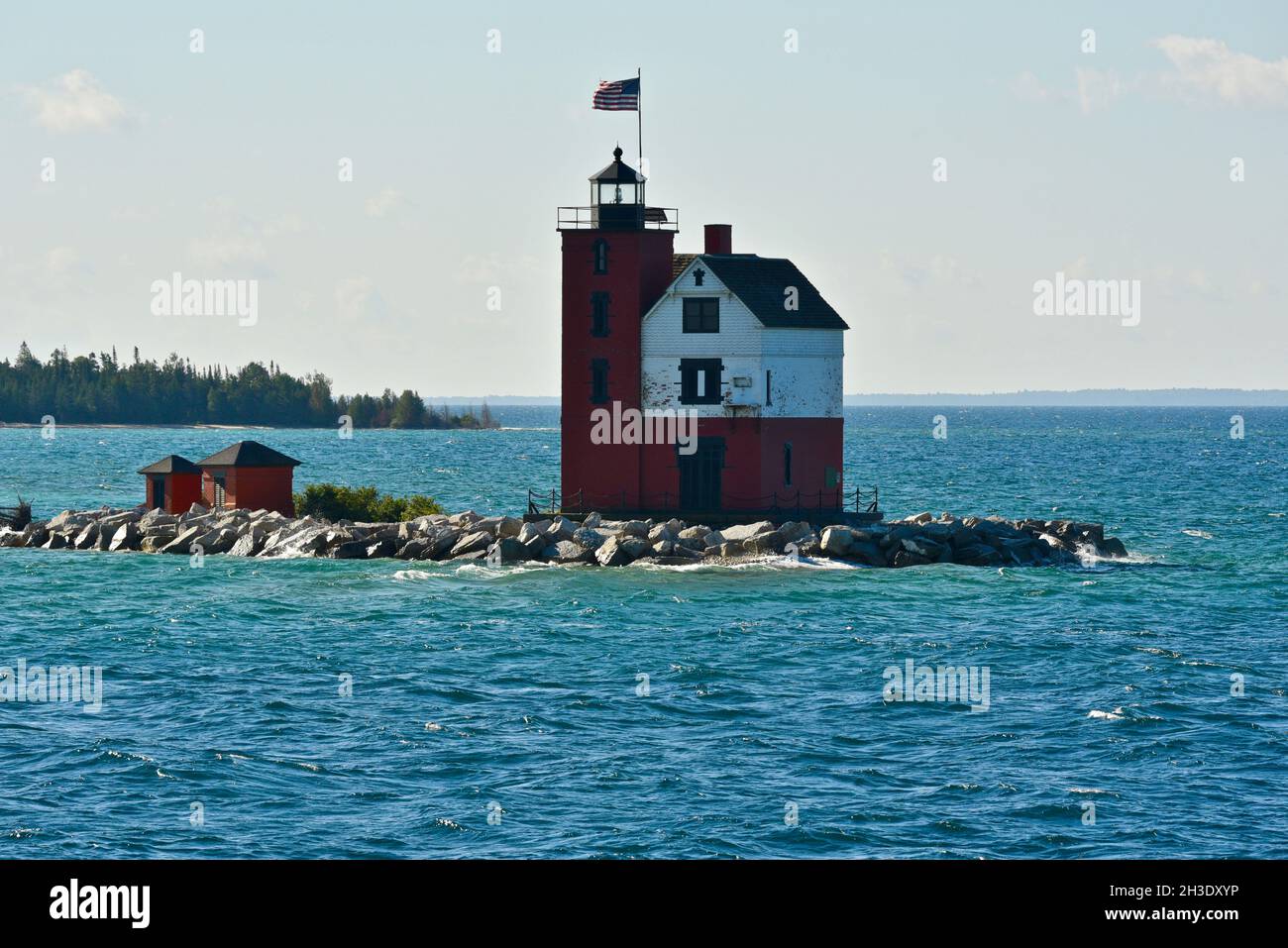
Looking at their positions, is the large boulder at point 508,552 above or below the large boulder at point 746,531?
below

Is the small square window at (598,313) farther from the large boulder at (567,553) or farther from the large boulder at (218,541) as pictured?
the large boulder at (218,541)

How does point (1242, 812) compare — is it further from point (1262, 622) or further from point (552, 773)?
point (1262, 622)

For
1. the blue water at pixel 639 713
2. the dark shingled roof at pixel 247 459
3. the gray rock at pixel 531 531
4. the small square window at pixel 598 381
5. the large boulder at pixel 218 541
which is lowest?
the blue water at pixel 639 713

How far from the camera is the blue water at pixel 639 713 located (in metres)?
19.7

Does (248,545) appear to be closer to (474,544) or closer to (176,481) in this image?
(176,481)

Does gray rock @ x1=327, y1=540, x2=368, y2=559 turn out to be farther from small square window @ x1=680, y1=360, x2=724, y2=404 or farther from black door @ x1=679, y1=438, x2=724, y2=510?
small square window @ x1=680, y1=360, x2=724, y2=404

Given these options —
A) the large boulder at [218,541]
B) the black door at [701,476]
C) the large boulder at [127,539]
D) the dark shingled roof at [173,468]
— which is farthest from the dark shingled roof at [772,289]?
the large boulder at [127,539]

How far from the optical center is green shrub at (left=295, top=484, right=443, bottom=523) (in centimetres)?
5447

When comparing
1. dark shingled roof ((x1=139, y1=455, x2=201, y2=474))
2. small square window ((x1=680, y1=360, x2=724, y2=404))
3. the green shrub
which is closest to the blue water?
dark shingled roof ((x1=139, y1=455, x2=201, y2=474))

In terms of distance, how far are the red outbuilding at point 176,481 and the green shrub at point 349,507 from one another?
3.88 m

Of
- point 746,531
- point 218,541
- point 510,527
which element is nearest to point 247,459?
point 218,541

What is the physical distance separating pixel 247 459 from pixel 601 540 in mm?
14390

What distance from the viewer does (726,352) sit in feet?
159
